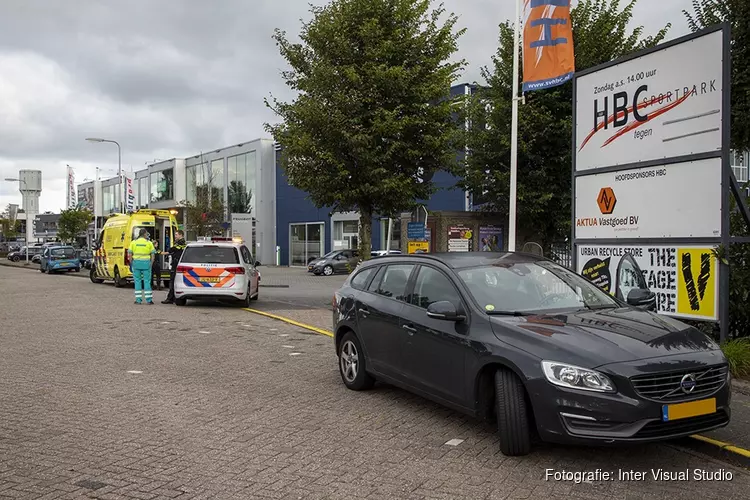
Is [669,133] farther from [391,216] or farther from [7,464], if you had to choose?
[391,216]

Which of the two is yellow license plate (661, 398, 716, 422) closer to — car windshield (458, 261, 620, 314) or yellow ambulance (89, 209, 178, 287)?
car windshield (458, 261, 620, 314)

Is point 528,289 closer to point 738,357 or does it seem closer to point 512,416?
point 512,416

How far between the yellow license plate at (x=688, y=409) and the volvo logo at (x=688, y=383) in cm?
9

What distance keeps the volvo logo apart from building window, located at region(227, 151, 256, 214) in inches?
1898

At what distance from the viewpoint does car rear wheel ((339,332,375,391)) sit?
6.88m

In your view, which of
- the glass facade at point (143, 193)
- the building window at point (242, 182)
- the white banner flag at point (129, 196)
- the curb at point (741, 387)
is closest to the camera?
the curb at point (741, 387)

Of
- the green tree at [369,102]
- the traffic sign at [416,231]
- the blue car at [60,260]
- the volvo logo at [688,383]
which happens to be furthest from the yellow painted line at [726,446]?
the blue car at [60,260]

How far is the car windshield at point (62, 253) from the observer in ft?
125

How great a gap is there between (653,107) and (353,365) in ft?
17.3

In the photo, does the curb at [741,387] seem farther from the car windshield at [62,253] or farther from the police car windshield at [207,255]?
the car windshield at [62,253]

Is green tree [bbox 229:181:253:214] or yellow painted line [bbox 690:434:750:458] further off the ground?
green tree [bbox 229:181:253:214]

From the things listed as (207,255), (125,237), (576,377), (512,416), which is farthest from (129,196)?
(576,377)

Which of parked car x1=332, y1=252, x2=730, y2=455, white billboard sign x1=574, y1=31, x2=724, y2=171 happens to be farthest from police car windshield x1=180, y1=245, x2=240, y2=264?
parked car x1=332, y1=252, x2=730, y2=455

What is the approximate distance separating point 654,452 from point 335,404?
2.92m
